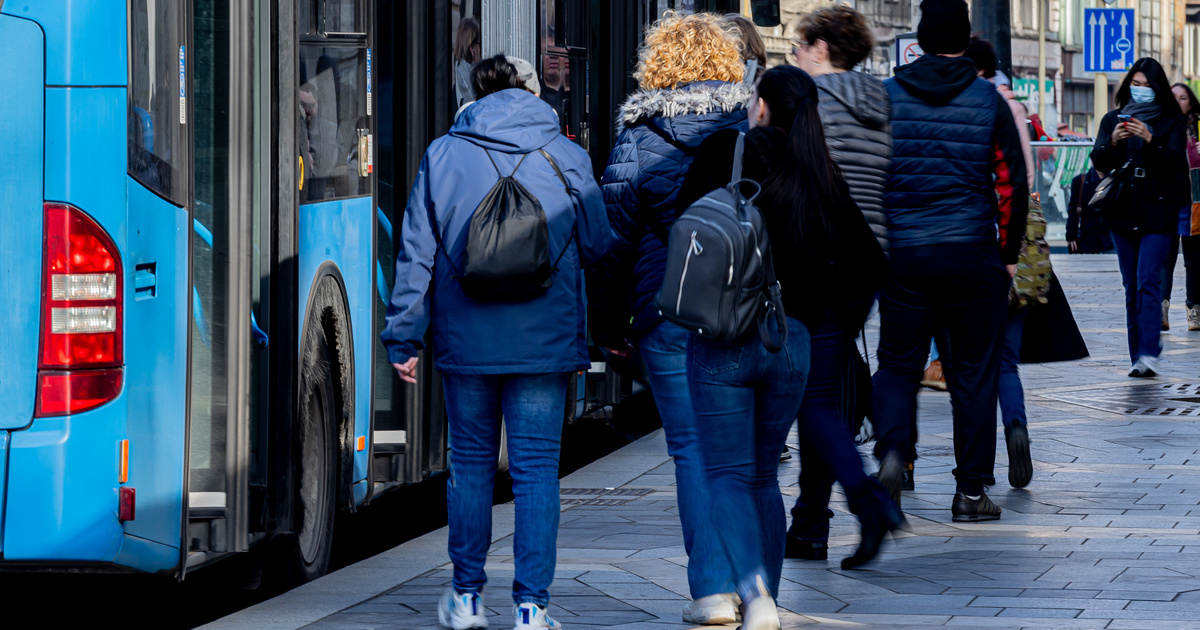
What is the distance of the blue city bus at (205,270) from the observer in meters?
4.94

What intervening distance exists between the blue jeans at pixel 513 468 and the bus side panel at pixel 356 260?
3.62 ft

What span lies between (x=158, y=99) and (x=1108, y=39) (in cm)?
2855

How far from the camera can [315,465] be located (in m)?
6.61

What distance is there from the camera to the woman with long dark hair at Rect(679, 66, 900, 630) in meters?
5.26

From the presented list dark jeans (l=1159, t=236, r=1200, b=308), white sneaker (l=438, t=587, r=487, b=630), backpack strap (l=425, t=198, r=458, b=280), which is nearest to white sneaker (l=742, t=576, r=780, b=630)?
white sneaker (l=438, t=587, r=487, b=630)

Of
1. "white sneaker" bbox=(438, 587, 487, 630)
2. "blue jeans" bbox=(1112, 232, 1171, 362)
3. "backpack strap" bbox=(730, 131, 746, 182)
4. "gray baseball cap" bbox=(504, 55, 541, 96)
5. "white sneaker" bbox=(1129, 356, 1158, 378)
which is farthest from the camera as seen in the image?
"white sneaker" bbox=(1129, 356, 1158, 378)

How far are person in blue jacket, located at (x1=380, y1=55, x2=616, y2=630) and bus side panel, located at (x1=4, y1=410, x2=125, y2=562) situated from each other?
93 centimetres

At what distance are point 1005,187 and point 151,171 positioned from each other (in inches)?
131

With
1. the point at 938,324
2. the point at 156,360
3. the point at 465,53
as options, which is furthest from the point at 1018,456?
the point at 156,360

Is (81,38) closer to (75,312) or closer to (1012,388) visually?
(75,312)

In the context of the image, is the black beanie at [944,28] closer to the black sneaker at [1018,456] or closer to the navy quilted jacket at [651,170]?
the navy quilted jacket at [651,170]

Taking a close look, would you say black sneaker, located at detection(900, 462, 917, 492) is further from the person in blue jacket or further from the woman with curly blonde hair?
the person in blue jacket

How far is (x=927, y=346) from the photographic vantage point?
7320 millimetres

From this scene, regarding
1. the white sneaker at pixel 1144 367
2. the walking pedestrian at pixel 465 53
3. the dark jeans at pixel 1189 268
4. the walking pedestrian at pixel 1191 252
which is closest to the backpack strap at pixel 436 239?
the walking pedestrian at pixel 465 53
